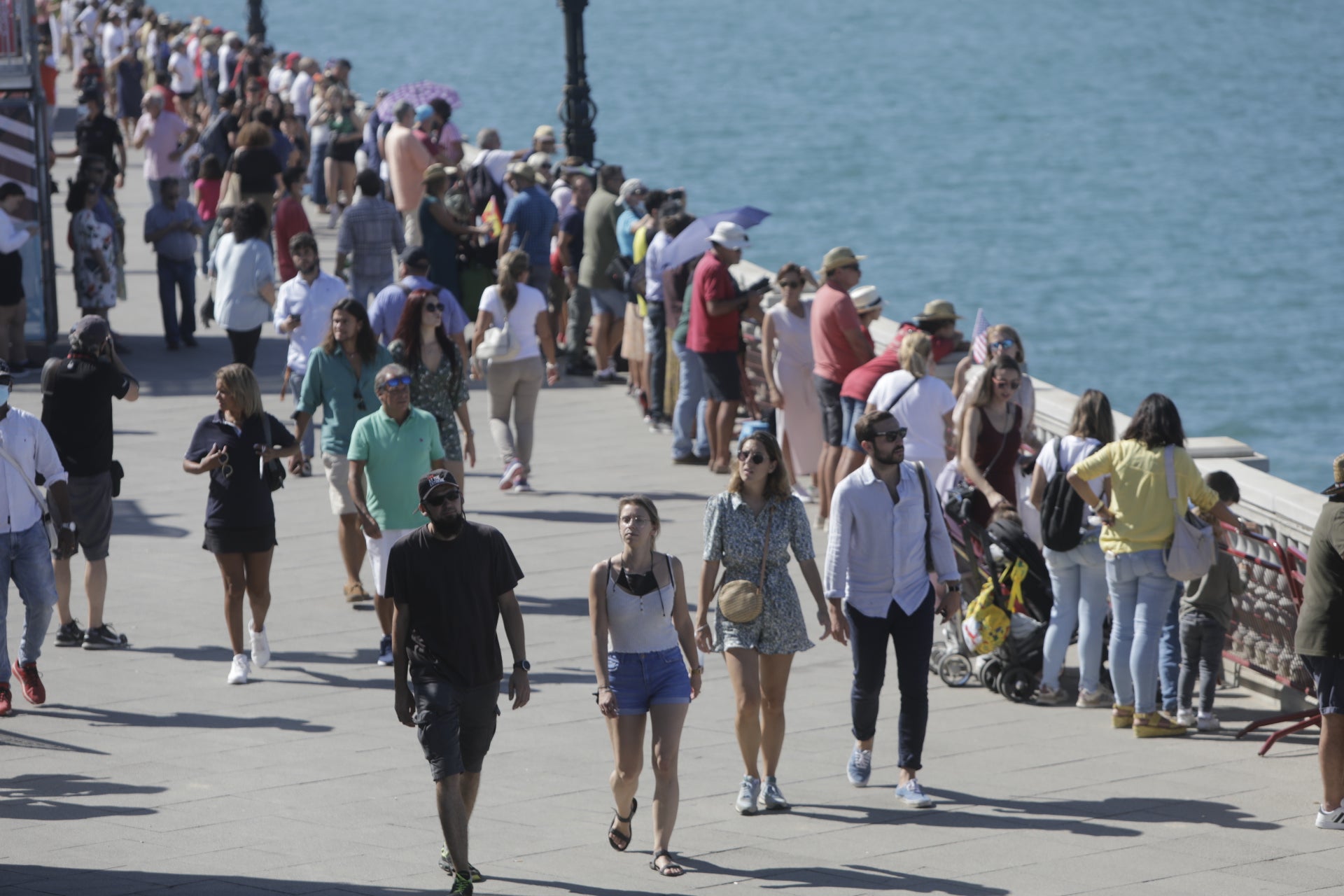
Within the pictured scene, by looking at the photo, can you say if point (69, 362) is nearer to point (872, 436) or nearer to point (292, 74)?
point (872, 436)

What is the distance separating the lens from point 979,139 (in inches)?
3324

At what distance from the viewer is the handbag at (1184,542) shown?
9648mm

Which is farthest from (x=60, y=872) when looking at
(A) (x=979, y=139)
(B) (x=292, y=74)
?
(A) (x=979, y=139)

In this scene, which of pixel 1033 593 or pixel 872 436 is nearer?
pixel 872 436

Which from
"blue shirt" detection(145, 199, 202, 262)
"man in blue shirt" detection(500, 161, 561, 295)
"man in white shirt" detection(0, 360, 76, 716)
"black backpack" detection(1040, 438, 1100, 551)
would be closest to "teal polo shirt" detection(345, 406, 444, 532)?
"man in white shirt" detection(0, 360, 76, 716)

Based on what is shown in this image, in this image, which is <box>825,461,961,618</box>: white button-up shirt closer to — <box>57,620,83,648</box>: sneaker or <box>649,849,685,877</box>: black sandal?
<box>649,849,685,877</box>: black sandal

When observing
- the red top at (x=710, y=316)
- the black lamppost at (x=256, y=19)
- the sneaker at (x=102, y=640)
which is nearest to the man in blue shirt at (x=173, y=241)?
the red top at (x=710, y=316)

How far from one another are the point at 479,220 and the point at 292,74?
541 inches

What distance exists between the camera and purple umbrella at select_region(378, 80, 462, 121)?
2317 cm

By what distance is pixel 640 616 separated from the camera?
798 cm

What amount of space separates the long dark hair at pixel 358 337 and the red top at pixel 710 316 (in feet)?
11.1

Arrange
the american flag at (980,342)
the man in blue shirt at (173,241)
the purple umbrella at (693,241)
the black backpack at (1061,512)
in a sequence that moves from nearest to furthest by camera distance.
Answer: the black backpack at (1061,512) < the american flag at (980,342) < the purple umbrella at (693,241) < the man in blue shirt at (173,241)

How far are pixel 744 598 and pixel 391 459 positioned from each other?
8.81 feet

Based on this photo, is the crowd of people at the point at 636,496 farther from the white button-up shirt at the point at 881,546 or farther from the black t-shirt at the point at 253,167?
the black t-shirt at the point at 253,167
